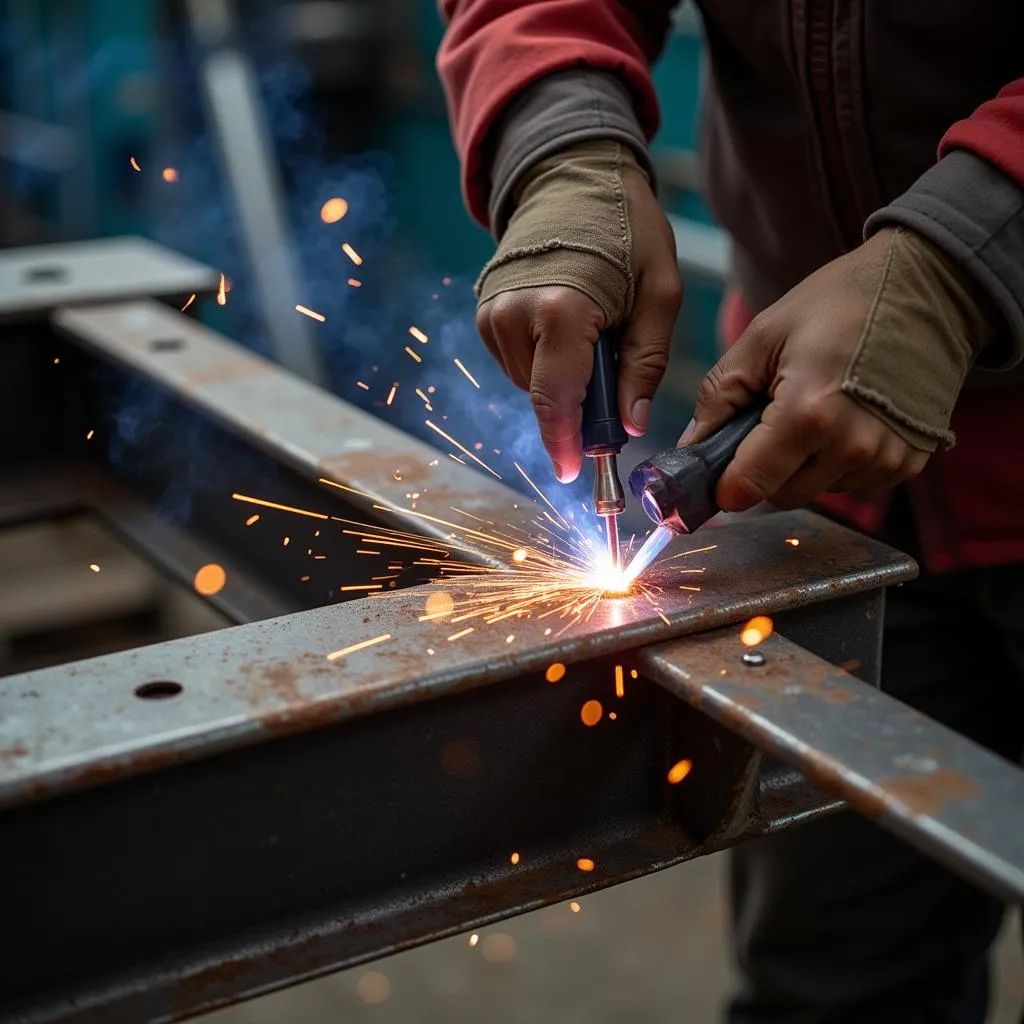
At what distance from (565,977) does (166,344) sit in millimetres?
1414

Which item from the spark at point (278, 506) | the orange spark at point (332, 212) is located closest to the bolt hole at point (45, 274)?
the spark at point (278, 506)

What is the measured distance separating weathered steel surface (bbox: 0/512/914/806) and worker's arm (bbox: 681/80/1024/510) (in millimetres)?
80

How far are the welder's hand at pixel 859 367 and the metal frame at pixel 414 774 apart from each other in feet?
0.31

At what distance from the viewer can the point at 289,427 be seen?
5.19 feet

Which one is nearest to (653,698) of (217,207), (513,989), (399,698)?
(399,698)

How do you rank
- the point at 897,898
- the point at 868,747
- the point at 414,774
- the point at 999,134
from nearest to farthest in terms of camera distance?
the point at 868,747
the point at 414,774
the point at 999,134
the point at 897,898

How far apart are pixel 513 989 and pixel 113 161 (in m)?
3.74

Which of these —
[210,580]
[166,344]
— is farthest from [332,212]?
[210,580]

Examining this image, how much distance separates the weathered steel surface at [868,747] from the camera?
832 mm

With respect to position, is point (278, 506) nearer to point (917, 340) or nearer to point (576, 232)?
point (576, 232)

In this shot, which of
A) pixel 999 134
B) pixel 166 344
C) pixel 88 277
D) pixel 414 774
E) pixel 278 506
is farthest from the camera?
pixel 88 277

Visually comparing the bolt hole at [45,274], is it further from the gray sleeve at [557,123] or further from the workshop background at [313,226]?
the gray sleeve at [557,123]

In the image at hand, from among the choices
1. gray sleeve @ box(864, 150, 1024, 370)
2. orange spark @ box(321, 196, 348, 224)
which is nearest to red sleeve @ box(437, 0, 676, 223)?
gray sleeve @ box(864, 150, 1024, 370)

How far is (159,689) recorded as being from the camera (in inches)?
39.0
